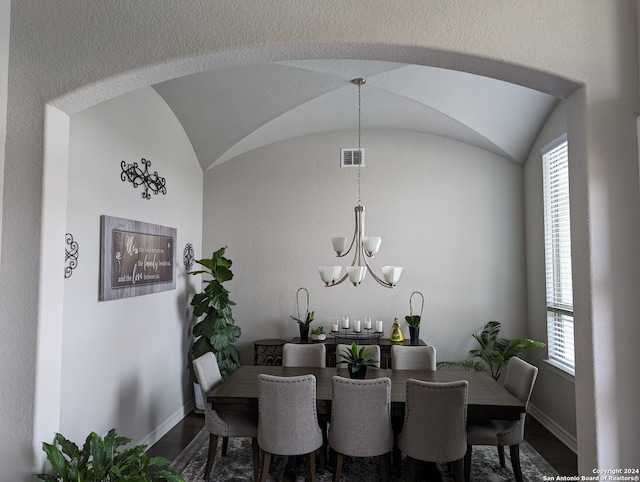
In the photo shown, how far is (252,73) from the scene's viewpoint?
3627mm

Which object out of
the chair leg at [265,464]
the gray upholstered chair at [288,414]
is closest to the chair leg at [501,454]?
the gray upholstered chair at [288,414]

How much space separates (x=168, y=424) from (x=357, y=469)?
6.41ft

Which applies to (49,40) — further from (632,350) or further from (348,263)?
(348,263)

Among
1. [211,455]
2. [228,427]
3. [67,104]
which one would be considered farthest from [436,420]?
[67,104]

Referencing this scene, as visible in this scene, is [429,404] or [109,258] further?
[109,258]

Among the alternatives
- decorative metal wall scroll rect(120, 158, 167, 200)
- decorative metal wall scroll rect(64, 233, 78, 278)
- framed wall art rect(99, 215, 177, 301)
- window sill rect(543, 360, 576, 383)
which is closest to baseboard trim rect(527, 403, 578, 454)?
window sill rect(543, 360, 576, 383)

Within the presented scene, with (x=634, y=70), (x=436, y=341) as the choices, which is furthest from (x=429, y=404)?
(x=436, y=341)

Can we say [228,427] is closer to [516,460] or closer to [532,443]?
[516,460]

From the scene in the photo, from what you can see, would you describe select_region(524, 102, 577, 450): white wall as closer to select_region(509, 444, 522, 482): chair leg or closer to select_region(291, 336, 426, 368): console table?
select_region(509, 444, 522, 482): chair leg

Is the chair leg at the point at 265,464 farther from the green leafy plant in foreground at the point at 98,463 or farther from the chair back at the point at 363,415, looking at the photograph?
the green leafy plant in foreground at the point at 98,463

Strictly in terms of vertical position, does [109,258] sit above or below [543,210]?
below

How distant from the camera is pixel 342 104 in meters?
4.38

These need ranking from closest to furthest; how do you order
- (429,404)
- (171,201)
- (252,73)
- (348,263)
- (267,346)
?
(429,404) < (252,73) < (171,201) < (267,346) < (348,263)

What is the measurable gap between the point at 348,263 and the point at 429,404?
259 cm
